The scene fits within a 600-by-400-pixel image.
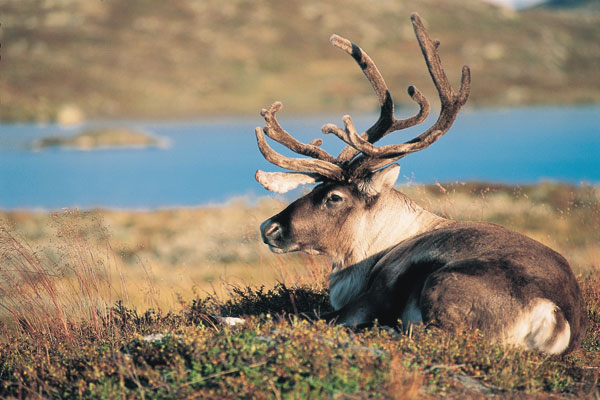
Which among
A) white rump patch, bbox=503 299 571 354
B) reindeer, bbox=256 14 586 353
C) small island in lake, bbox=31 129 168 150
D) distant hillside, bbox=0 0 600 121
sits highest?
distant hillside, bbox=0 0 600 121

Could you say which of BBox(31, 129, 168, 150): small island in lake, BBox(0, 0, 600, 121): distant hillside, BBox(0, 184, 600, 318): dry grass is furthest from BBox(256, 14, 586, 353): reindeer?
BBox(0, 0, 600, 121): distant hillside

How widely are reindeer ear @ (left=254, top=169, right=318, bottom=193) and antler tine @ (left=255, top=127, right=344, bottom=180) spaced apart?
0.09 meters

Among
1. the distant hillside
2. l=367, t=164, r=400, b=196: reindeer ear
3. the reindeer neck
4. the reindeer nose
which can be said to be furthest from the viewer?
the distant hillside

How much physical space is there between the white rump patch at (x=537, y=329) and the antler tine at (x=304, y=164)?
2450 millimetres

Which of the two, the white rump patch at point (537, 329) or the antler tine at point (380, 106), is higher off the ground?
the antler tine at point (380, 106)

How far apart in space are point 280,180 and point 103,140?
108590 mm

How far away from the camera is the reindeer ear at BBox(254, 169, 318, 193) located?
276 inches

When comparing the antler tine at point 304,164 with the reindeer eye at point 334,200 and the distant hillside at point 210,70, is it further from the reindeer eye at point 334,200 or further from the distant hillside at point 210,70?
the distant hillside at point 210,70

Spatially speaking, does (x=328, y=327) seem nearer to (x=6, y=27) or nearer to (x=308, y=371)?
(x=308, y=371)

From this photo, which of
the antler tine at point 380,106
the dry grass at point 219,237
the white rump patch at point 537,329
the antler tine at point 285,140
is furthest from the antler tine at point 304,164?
the white rump patch at point 537,329

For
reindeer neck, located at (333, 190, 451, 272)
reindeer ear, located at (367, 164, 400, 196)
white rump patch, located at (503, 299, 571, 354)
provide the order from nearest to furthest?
white rump patch, located at (503, 299, 571, 354), reindeer ear, located at (367, 164, 400, 196), reindeer neck, located at (333, 190, 451, 272)

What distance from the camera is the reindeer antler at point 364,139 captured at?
23.2ft

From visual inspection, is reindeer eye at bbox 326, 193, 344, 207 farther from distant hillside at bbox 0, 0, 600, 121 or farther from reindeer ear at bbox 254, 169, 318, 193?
distant hillside at bbox 0, 0, 600, 121

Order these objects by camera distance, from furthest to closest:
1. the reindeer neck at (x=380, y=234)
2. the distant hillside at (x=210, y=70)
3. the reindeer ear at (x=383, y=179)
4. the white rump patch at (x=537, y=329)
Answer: the distant hillside at (x=210, y=70)
the reindeer neck at (x=380, y=234)
the reindeer ear at (x=383, y=179)
the white rump patch at (x=537, y=329)
